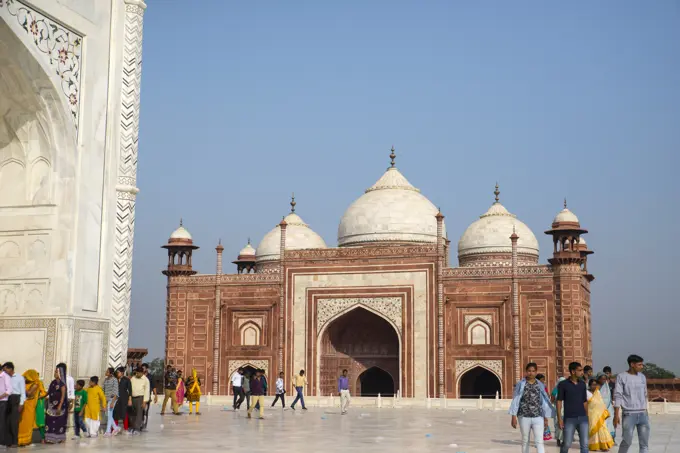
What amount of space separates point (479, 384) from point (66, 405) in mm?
20276

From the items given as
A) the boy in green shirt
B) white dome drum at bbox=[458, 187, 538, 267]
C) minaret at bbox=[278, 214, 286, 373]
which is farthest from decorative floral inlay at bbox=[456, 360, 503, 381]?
the boy in green shirt

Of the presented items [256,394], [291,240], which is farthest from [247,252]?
[256,394]

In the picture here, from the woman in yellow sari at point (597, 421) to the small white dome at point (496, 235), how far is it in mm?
20498

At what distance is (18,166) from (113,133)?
1.25 m

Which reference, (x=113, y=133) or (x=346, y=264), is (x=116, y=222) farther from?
(x=346, y=264)

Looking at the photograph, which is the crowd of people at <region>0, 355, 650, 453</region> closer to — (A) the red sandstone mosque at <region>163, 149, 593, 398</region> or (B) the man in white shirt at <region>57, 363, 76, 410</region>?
(B) the man in white shirt at <region>57, 363, 76, 410</region>

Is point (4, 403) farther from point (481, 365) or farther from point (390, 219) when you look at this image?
point (390, 219)

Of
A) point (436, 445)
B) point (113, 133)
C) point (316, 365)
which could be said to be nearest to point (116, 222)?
point (113, 133)

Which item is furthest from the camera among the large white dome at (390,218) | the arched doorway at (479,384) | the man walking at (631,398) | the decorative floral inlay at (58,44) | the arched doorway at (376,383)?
the large white dome at (390,218)

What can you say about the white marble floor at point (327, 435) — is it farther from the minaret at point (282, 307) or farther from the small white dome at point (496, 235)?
the small white dome at point (496, 235)

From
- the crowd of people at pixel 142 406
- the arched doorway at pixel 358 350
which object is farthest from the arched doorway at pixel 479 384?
the crowd of people at pixel 142 406

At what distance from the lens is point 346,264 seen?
28.3m

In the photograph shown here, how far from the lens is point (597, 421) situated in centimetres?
1005

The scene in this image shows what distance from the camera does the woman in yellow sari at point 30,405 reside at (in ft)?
32.0
